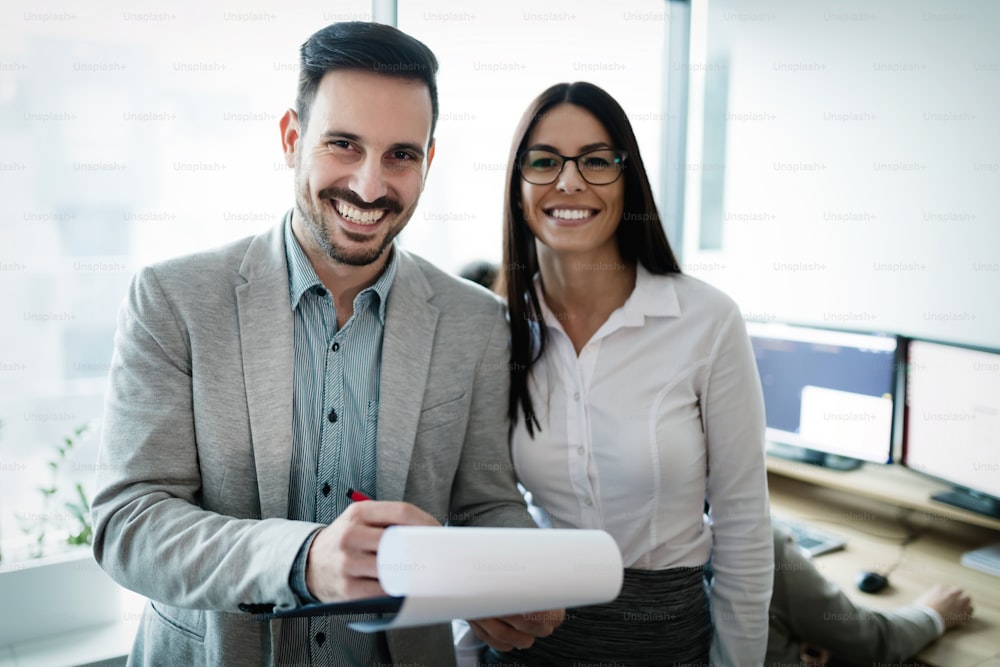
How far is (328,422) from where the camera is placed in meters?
1.43

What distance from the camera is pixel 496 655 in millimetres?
1633

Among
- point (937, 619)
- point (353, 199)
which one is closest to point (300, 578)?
point (353, 199)

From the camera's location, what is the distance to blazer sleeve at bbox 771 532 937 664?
1.79 metres

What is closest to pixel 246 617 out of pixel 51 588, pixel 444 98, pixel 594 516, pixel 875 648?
pixel 594 516

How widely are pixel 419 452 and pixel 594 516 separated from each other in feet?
1.35

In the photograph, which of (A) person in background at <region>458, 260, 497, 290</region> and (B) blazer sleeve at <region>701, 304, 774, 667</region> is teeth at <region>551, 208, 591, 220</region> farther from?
(A) person in background at <region>458, 260, 497, 290</region>

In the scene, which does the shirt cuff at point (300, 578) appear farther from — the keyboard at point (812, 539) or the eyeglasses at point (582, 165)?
the keyboard at point (812, 539)

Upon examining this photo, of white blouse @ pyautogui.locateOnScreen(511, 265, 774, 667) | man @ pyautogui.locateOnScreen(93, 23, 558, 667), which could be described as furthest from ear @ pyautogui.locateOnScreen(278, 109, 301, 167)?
white blouse @ pyautogui.locateOnScreen(511, 265, 774, 667)

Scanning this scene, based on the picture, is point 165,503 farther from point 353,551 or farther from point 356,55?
point 356,55

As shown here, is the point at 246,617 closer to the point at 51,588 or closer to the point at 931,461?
the point at 51,588

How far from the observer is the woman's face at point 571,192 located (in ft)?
5.30

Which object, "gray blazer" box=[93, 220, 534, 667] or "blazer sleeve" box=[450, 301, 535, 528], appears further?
"blazer sleeve" box=[450, 301, 535, 528]

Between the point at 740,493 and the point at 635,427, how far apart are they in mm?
273

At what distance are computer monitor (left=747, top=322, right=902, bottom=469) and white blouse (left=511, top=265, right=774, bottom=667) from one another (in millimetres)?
1036
